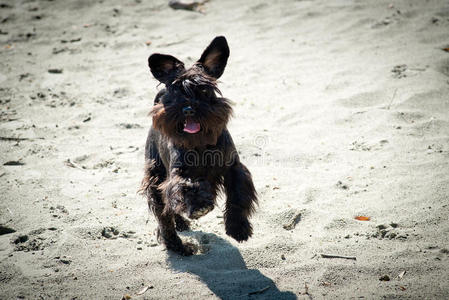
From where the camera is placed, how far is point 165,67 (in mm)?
3820

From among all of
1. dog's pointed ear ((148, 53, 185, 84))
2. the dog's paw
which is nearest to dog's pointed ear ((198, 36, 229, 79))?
dog's pointed ear ((148, 53, 185, 84))

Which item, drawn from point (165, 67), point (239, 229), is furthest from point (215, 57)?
point (239, 229)

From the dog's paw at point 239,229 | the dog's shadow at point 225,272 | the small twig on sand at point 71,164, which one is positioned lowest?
the dog's shadow at point 225,272

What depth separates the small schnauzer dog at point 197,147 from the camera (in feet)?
11.6

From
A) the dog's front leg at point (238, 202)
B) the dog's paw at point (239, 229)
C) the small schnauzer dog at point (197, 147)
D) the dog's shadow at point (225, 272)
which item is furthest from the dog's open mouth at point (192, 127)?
the dog's shadow at point (225, 272)

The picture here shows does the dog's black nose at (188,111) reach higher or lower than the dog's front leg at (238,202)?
higher

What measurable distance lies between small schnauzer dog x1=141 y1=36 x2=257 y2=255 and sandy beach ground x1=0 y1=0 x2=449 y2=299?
0.45m

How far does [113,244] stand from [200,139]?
4.60ft

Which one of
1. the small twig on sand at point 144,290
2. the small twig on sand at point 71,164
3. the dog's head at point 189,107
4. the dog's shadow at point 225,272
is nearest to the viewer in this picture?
the dog's shadow at point 225,272

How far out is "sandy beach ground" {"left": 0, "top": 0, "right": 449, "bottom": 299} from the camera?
356 centimetres

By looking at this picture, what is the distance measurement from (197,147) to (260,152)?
1903 mm

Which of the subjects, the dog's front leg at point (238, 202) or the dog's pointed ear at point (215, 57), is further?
the dog's pointed ear at point (215, 57)

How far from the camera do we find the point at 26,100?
7043mm

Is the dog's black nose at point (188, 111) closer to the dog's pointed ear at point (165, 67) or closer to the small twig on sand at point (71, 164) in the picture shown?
the dog's pointed ear at point (165, 67)
